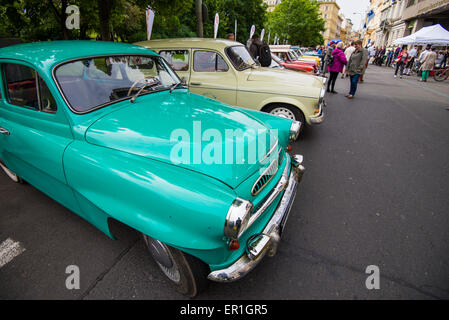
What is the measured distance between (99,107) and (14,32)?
13.2 metres

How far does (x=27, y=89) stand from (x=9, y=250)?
5.07 feet

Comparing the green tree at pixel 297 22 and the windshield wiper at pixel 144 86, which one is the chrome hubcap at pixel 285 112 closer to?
the windshield wiper at pixel 144 86

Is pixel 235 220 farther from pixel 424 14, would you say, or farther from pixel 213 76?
pixel 424 14

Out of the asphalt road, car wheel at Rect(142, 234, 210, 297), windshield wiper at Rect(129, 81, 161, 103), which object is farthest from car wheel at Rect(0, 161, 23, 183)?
car wheel at Rect(142, 234, 210, 297)

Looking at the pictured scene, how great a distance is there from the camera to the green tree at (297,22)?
43375 mm

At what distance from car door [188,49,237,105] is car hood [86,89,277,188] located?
232 cm

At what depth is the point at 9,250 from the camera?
2.20 meters

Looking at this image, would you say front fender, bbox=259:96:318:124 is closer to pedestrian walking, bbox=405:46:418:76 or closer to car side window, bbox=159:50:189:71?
car side window, bbox=159:50:189:71

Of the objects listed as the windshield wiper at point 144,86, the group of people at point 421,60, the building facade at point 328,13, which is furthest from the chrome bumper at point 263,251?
the building facade at point 328,13

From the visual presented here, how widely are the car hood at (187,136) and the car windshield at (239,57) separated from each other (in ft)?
8.53

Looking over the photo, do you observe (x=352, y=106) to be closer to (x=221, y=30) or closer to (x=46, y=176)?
(x=46, y=176)

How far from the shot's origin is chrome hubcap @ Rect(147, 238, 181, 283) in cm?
166

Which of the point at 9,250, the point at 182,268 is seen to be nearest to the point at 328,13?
the point at 182,268

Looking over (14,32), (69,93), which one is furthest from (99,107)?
(14,32)
